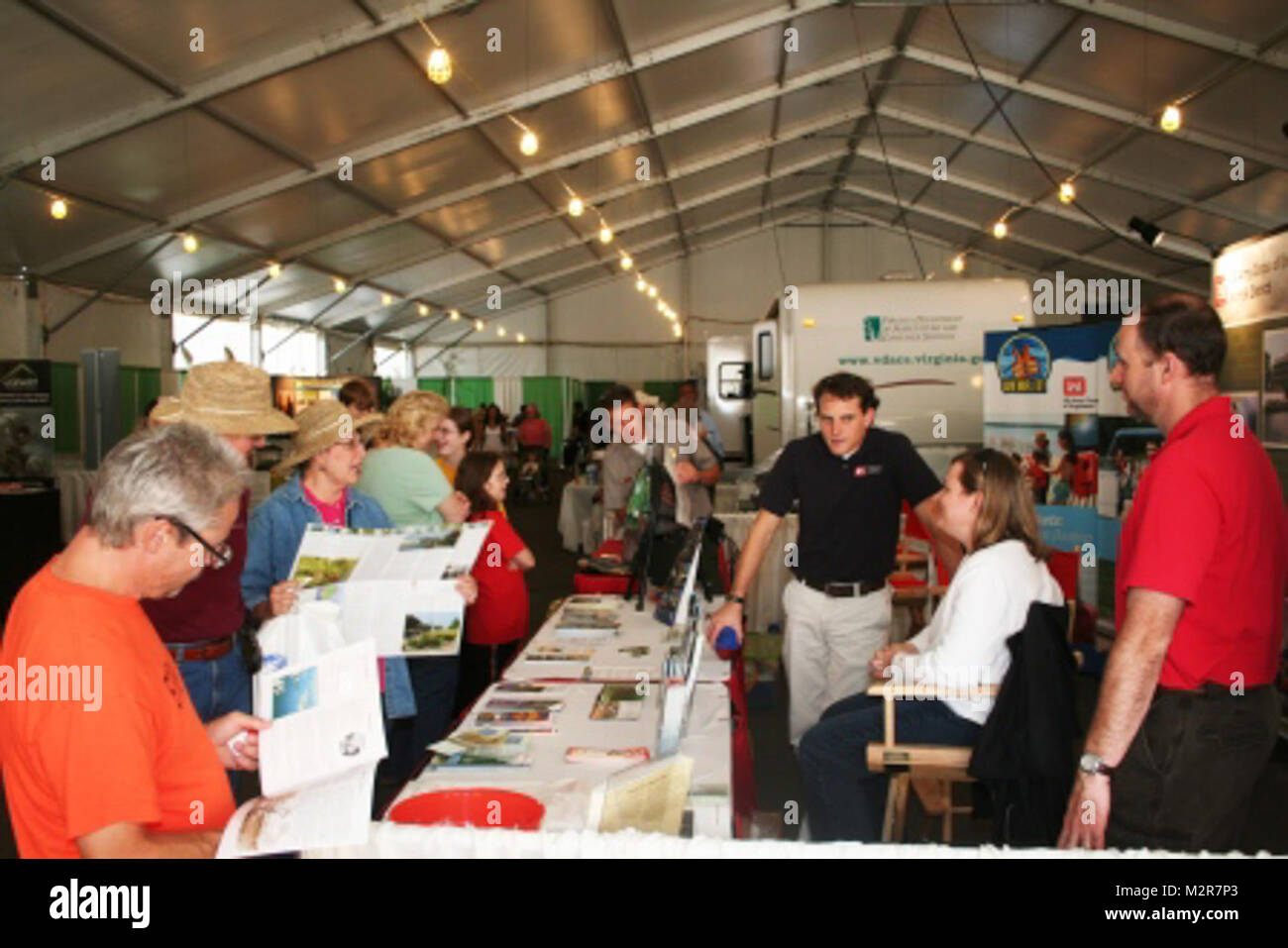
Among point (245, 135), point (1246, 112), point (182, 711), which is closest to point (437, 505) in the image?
point (182, 711)

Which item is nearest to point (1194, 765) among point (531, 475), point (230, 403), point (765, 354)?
point (230, 403)

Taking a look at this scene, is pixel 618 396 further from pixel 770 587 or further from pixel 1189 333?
pixel 1189 333

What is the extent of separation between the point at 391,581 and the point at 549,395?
2071cm

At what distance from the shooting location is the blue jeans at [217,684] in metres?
2.64

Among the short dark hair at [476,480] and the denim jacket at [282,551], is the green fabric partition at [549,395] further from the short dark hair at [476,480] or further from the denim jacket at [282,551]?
the denim jacket at [282,551]

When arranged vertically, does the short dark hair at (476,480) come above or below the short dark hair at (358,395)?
below

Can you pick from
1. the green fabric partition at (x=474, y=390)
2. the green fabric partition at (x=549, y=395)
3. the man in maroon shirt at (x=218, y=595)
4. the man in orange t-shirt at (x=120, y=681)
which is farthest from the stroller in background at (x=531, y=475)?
the man in orange t-shirt at (x=120, y=681)

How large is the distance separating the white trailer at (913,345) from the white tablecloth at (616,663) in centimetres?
450

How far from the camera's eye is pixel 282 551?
2977 mm

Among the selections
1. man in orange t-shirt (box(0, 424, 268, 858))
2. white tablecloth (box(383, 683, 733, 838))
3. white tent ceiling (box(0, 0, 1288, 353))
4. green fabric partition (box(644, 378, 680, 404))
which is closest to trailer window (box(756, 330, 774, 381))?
white tent ceiling (box(0, 0, 1288, 353))

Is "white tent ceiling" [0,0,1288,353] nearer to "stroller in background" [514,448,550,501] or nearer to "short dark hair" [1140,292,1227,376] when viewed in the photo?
"stroller in background" [514,448,550,501]

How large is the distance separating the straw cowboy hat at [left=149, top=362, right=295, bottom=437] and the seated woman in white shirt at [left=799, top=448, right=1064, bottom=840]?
1.78 m

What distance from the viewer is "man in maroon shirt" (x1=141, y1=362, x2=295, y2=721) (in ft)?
8.49

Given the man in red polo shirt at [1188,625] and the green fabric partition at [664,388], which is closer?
the man in red polo shirt at [1188,625]
